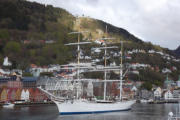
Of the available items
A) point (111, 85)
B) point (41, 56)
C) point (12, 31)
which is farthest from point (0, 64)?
point (111, 85)

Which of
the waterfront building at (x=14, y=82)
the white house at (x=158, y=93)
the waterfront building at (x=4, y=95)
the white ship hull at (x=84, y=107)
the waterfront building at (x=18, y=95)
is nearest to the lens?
the white ship hull at (x=84, y=107)

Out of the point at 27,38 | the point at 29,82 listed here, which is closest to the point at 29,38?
the point at 27,38

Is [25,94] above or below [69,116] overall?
above

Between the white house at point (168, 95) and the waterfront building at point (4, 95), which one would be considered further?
the white house at point (168, 95)

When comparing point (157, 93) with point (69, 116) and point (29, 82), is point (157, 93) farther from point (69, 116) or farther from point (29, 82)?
point (69, 116)

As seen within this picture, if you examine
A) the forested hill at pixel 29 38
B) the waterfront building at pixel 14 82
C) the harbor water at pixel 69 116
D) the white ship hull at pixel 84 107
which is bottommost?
the harbor water at pixel 69 116

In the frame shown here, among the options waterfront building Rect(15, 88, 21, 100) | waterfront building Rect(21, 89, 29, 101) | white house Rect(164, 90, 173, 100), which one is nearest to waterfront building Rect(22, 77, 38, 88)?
waterfront building Rect(21, 89, 29, 101)

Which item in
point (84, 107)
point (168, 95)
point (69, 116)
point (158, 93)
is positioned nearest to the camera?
point (69, 116)

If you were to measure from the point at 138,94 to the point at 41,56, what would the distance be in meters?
56.7

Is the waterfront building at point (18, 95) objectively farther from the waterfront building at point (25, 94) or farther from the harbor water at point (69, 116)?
the harbor water at point (69, 116)

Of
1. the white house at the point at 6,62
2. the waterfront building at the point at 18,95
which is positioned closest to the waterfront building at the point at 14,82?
the waterfront building at the point at 18,95

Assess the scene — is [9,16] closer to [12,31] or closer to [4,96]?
[12,31]

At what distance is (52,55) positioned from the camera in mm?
165500

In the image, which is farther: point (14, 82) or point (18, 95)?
point (14, 82)
